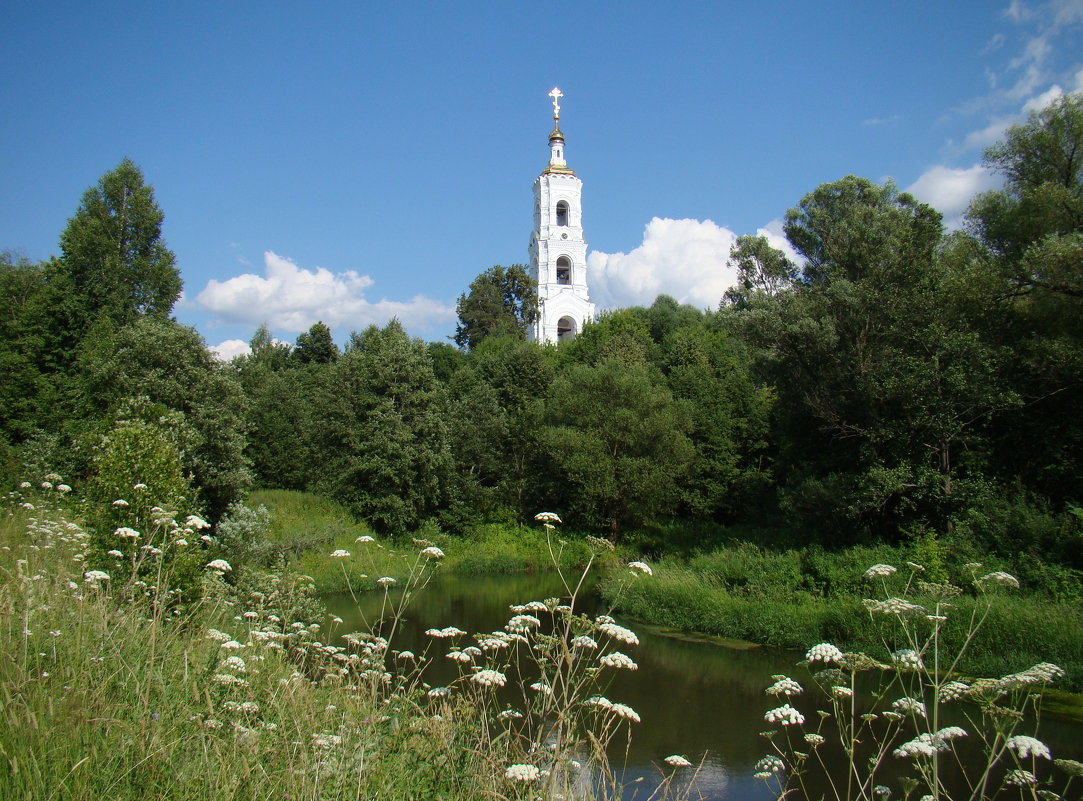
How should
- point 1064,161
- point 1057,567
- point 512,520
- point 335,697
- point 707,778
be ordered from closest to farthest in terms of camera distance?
point 335,697 → point 707,778 → point 1057,567 → point 1064,161 → point 512,520

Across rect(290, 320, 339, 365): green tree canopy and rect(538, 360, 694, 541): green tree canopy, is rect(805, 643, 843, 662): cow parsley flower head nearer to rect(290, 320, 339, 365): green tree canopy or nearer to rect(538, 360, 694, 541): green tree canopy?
rect(538, 360, 694, 541): green tree canopy

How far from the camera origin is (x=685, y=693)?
14.0 m

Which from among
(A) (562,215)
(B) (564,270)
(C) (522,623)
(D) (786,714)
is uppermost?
(A) (562,215)

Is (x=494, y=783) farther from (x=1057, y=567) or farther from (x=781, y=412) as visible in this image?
(x=781, y=412)

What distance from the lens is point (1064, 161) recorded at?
18188 millimetres

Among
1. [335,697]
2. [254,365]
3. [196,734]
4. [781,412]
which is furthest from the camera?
[254,365]

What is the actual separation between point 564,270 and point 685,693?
49.8m

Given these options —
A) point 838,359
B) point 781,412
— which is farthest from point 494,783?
point 781,412

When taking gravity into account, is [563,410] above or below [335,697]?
above

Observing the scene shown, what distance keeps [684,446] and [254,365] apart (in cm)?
2709

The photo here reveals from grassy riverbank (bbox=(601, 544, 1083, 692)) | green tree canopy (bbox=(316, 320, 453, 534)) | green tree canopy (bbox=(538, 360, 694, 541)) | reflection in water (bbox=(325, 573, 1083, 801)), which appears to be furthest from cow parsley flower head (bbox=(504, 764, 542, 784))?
green tree canopy (bbox=(538, 360, 694, 541))

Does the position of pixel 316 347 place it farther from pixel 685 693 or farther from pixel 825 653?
pixel 825 653

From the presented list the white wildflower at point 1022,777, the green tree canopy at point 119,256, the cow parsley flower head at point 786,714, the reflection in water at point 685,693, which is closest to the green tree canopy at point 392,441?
the reflection in water at point 685,693

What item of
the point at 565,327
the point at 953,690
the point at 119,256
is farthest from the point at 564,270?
the point at 953,690
